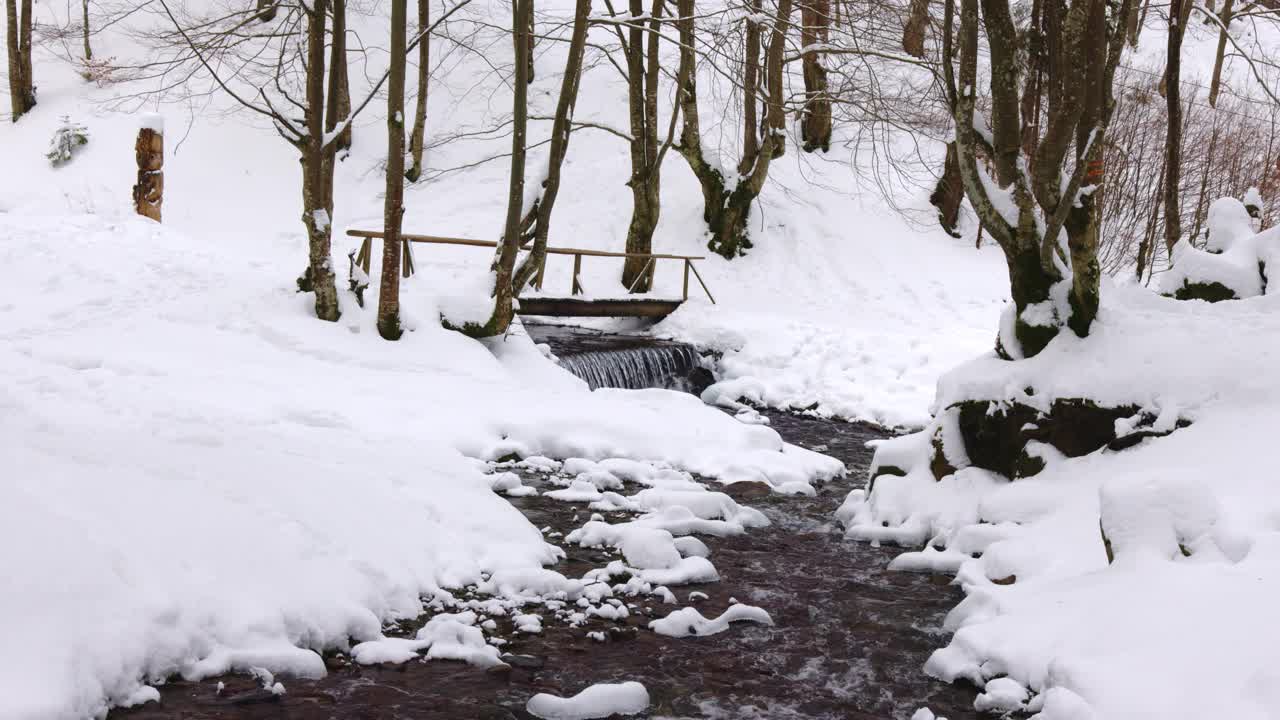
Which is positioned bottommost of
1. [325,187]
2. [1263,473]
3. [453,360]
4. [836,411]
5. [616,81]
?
[836,411]

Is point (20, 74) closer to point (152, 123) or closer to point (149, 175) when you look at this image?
point (149, 175)

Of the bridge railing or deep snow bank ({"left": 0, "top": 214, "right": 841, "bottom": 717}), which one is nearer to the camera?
deep snow bank ({"left": 0, "top": 214, "right": 841, "bottom": 717})

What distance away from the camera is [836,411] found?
11.4 m

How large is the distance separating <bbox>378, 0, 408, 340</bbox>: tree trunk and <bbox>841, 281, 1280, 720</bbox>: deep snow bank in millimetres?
4880

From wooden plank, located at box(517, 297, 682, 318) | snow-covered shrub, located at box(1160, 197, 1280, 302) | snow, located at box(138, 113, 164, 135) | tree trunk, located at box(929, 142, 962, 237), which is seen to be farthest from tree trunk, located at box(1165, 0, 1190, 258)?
snow, located at box(138, 113, 164, 135)

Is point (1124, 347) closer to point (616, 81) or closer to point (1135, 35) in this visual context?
point (1135, 35)

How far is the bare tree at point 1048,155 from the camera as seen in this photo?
5828 mm

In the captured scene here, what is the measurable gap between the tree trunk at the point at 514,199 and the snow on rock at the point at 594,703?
19.6 ft

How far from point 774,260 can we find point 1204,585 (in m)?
13.4

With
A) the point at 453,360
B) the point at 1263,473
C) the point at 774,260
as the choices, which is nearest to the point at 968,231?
the point at 774,260

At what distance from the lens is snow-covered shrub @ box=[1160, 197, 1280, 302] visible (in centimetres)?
646

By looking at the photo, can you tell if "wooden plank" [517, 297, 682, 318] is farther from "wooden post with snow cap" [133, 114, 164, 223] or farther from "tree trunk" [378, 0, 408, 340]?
"wooden post with snow cap" [133, 114, 164, 223]

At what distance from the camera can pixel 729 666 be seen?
4.24m

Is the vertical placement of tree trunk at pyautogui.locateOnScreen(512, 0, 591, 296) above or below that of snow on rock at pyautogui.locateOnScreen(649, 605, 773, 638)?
above
